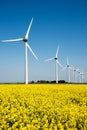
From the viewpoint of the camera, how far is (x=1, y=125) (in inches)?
384

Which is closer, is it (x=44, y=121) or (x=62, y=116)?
(x=44, y=121)

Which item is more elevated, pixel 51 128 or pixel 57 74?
pixel 57 74

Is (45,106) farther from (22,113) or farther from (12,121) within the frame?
(12,121)

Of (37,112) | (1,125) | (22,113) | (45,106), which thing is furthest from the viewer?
(45,106)

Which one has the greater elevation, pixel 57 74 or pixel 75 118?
pixel 57 74

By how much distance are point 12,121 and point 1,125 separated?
817 millimetres

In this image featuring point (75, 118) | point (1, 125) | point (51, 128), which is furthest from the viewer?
point (75, 118)

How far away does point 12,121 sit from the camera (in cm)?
1052

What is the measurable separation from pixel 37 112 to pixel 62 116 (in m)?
1.64

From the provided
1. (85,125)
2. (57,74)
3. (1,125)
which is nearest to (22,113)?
(1,125)

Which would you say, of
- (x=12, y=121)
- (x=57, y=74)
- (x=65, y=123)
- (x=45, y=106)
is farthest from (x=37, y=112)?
(x=57, y=74)

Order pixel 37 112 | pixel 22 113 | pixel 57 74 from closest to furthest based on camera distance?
pixel 22 113, pixel 37 112, pixel 57 74

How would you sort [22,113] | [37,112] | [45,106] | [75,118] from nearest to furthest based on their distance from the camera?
[75,118], [22,113], [37,112], [45,106]

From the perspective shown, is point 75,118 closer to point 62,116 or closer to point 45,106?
point 62,116
